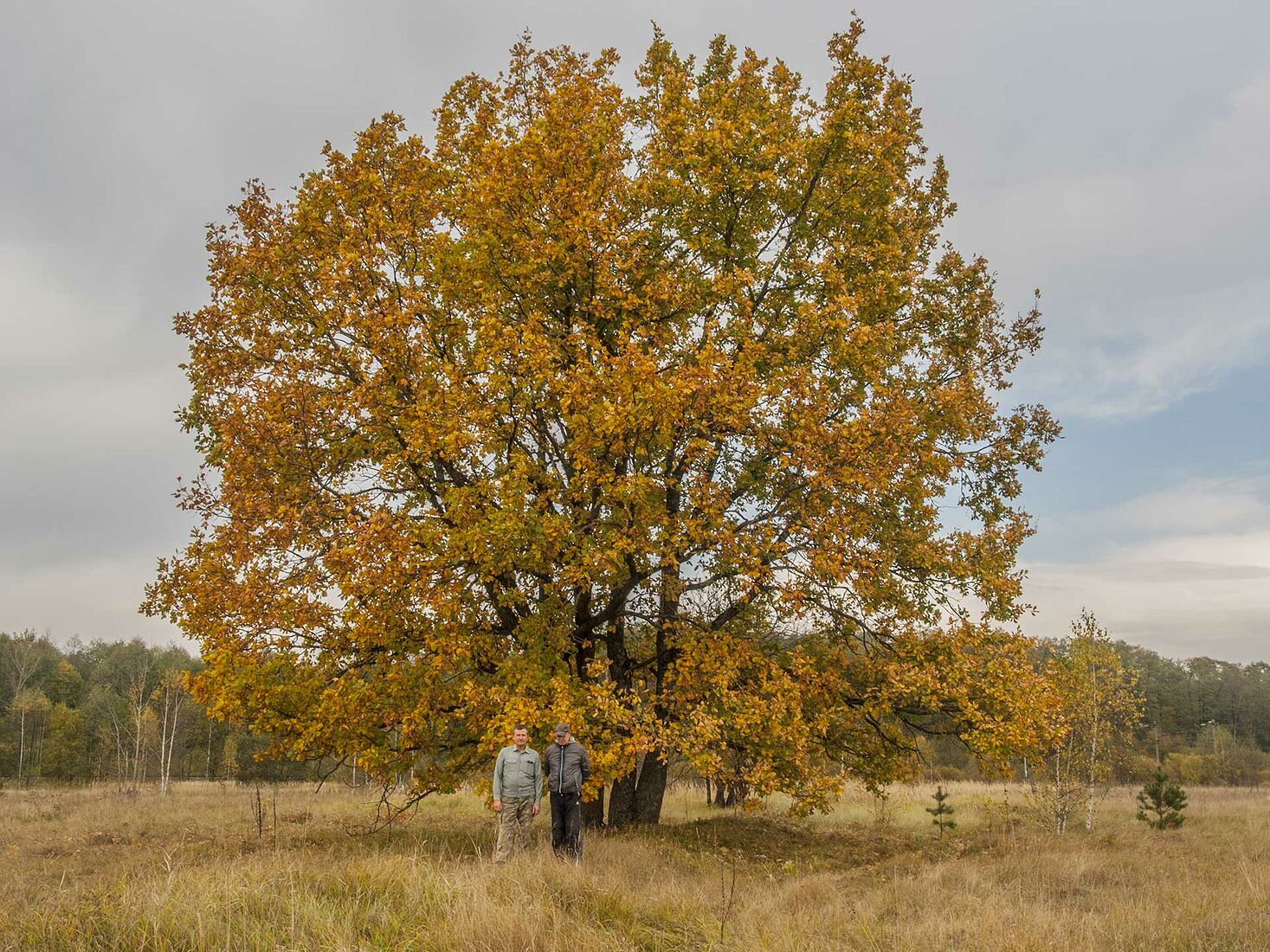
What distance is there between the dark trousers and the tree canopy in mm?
462

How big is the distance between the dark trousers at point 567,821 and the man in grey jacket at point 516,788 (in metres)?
0.25

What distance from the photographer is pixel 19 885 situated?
798cm

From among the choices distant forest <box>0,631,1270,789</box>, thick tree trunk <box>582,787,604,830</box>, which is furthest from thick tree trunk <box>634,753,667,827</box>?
distant forest <box>0,631,1270,789</box>

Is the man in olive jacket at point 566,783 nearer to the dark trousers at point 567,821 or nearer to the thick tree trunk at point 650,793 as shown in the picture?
the dark trousers at point 567,821

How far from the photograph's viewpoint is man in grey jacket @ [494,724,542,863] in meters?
9.08

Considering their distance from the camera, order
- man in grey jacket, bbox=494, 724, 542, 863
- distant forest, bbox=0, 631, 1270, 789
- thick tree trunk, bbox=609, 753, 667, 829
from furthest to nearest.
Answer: distant forest, bbox=0, 631, 1270, 789, thick tree trunk, bbox=609, 753, 667, 829, man in grey jacket, bbox=494, 724, 542, 863

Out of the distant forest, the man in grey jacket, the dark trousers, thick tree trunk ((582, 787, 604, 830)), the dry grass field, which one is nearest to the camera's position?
the dry grass field

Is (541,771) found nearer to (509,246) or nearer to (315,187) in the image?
(509,246)

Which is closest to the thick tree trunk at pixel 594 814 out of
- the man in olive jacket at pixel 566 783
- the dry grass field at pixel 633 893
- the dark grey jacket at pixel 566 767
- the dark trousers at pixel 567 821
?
the dry grass field at pixel 633 893

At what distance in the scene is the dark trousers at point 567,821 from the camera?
9180mm

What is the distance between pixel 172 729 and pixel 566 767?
4117 centimetres

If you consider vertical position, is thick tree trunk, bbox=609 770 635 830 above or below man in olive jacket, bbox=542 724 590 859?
below

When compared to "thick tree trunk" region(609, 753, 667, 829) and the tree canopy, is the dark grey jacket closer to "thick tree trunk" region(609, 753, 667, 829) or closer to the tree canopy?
the tree canopy

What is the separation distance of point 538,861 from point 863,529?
19.9 ft
